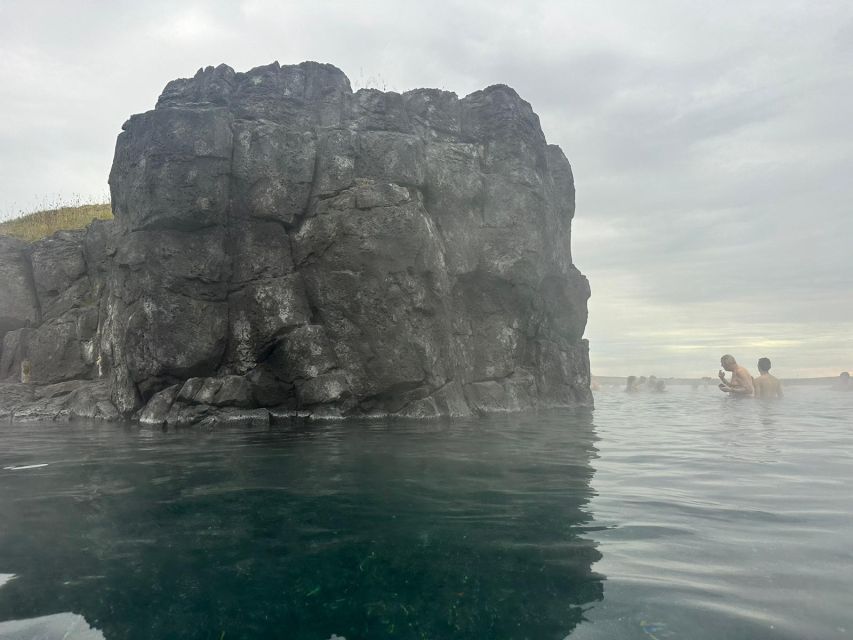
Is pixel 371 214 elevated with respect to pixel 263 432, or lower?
elevated

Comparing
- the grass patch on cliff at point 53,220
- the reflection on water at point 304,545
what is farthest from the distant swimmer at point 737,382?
the grass patch on cliff at point 53,220

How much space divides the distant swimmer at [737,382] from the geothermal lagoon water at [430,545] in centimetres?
1410

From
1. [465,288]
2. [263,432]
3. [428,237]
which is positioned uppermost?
[428,237]

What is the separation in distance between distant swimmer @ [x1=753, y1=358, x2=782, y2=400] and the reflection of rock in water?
87.6 ft

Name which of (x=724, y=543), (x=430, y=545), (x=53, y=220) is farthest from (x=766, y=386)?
(x=53, y=220)

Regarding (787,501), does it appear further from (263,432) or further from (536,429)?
(263,432)

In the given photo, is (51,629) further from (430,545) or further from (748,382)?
(748,382)

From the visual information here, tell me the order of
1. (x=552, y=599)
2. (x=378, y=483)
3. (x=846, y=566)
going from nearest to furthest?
1. (x=552, y=599)
2. (x=846, y=566)
3. (x=378, y=483)

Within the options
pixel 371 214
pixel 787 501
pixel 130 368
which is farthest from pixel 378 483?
pixel 130 368

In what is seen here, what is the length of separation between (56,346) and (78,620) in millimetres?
23012

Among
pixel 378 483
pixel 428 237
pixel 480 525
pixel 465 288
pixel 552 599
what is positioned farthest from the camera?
pixel 465 288

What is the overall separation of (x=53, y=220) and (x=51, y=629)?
3601 centimetres

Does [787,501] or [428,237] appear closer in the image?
[787,501]

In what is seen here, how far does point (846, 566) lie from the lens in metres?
4.25
